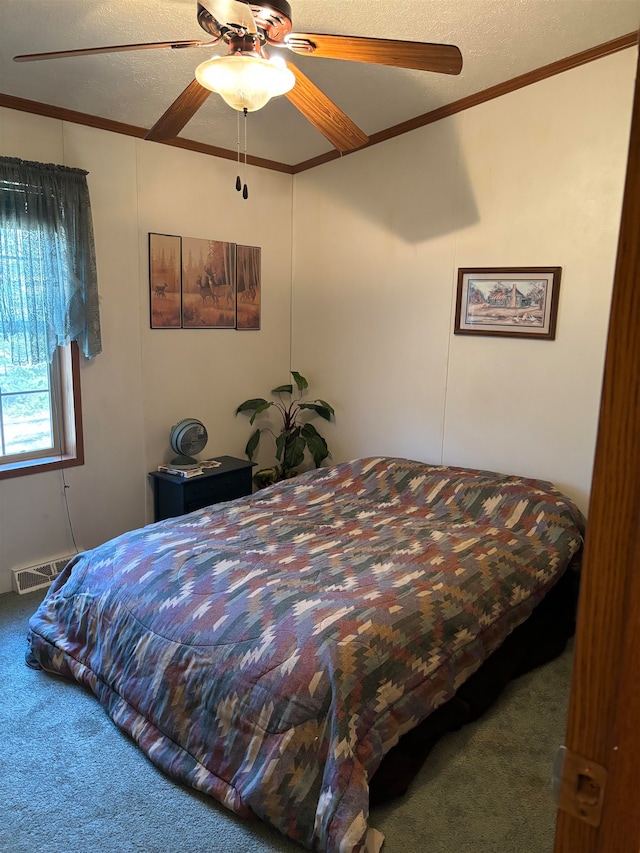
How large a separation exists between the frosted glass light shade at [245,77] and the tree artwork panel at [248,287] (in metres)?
2.29

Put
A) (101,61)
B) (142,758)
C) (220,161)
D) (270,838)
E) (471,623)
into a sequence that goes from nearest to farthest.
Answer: (270,838)
(142,758)
(471,623)
(101,61)
(220,161)

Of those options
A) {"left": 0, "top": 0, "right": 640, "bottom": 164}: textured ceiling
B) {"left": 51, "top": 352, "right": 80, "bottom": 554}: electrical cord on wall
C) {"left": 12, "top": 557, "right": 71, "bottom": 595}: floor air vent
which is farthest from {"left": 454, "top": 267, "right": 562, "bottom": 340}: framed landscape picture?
{"left": 12, "top": 557, "right": 71, "bottom": 595}: floor air vent

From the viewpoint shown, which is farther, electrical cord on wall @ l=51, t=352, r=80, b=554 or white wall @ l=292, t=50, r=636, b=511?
electrical cord on wall @ l=51, t=352, r=80, b=554

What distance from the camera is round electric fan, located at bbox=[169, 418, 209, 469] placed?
382 cm

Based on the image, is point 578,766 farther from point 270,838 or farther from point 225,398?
point 225,398

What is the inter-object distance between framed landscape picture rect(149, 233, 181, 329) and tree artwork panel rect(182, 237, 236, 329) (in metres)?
0.05

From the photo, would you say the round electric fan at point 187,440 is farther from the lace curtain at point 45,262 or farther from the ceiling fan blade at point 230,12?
the ceiling fan blade at point 230,12

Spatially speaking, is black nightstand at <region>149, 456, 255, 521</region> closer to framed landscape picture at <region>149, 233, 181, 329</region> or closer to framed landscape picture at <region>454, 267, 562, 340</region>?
framed landscape picture at <region>149, 233, 181, 329</region>

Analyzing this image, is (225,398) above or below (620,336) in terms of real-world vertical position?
below

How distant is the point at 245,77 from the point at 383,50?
0.42 m

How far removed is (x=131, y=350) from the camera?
3711 mm

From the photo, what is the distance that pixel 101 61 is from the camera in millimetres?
2766

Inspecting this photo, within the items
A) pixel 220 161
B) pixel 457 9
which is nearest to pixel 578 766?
pixel 457 9

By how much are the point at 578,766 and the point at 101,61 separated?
10.6ft
